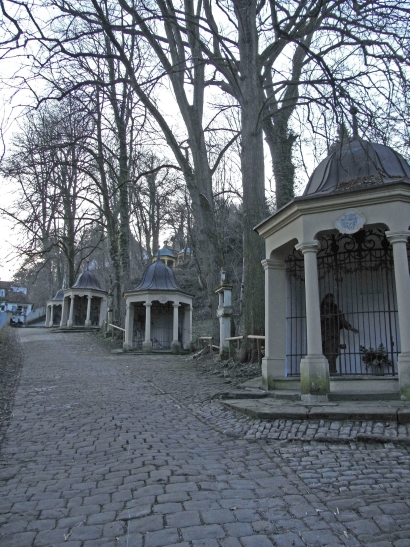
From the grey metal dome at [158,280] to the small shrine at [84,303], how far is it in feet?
48.1

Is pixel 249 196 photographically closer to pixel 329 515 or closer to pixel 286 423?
pixel 286 423

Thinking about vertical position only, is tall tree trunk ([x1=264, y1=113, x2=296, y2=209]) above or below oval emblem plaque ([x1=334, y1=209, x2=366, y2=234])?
above

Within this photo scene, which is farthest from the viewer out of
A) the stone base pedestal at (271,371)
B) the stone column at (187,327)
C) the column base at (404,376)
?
the stone column at (187,327)

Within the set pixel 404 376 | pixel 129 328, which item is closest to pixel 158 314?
pixel 129 328

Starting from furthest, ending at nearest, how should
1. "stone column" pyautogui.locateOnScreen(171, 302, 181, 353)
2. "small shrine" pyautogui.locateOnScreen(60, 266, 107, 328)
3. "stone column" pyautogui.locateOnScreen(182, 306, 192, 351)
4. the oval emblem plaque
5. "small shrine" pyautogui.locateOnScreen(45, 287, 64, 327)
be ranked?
"small shrine" pyautogui.locateOnScreen(45, 287, 64, 327), "small shrine" pyautogui.locateOnScreen(60, 266, 107, 328), "stone column" pyautogui.locateOnScreen(182, 306, 192, 351), "stone column" pyautogui.locateOnScreen(171, 302, 181, 353), the oval emblem plaque

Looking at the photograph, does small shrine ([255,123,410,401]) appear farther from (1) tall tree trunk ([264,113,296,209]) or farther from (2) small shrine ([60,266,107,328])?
(2) small shrine ([60,266,107,328])

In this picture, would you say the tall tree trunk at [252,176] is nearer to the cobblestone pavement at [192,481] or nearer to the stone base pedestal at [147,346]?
the cobblestone pavement at [192,481]

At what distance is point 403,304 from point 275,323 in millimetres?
2606

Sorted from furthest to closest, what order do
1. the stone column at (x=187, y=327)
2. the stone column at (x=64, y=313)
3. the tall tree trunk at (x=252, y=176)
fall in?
the stone column at (x=64, y=313) → the stone column at (x=187, y=327) → the tall tree trunk at (x=252, y=176)

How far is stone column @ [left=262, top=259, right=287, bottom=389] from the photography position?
883cm

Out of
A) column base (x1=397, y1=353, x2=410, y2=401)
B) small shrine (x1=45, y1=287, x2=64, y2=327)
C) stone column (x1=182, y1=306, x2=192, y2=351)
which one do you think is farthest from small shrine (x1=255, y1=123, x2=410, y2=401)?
small shrine (x1=45, y1=287, x2=64, y2=327)

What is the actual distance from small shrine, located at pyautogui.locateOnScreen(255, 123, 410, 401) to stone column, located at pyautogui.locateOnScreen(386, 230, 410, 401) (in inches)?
0.6

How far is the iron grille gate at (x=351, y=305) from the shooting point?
920cm

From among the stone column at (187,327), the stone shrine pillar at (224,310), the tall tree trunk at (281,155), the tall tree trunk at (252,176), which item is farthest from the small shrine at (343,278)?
the stone column at (187,327)
